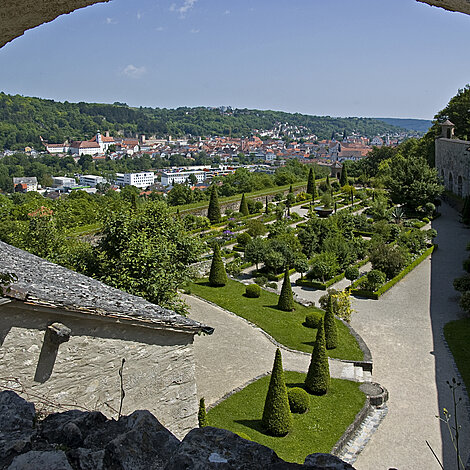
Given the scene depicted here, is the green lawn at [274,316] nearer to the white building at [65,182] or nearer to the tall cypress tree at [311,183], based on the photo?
the tall cypress tree at [311,183]

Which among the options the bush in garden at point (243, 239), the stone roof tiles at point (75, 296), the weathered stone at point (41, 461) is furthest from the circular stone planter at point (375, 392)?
the bush in garden at point (243, 239)

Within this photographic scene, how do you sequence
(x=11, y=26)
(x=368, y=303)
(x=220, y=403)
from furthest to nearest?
(x=368, y=303), (x=220, y=403), (x=11, y=26)

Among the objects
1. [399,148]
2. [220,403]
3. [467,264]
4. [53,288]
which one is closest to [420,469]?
[220,403]

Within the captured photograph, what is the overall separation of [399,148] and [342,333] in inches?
1821

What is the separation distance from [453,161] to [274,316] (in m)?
28.8

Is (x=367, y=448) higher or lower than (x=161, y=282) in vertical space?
lower

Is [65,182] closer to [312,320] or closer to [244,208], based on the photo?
[244,208]

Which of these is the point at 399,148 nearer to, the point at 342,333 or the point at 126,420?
the point at 342,333

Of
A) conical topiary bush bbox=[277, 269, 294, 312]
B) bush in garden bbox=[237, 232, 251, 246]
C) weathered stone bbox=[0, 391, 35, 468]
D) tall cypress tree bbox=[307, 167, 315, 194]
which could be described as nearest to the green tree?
conical topiary bush bbox=[277, 269, 294, 312]

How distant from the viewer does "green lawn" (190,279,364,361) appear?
14188 millimetres

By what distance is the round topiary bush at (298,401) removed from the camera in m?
10.7

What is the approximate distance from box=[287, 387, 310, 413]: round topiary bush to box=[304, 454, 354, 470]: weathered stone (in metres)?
8.79

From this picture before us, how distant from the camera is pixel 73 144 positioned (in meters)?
161

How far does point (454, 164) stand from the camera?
38625mm
